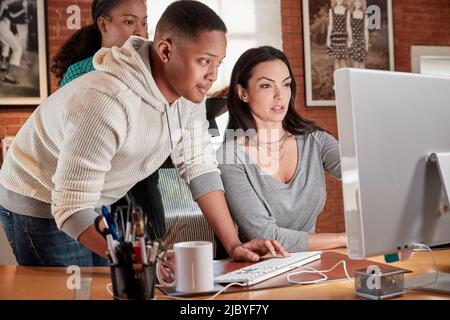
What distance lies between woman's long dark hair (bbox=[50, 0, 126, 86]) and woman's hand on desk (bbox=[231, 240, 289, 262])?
118cm

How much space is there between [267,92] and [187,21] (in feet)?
1.92

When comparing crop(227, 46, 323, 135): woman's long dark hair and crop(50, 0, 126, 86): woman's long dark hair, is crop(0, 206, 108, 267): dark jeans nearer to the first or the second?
crop(227, 46, 323, 135): woman's long dark hair

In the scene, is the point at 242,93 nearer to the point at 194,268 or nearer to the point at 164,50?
the point at 164,50

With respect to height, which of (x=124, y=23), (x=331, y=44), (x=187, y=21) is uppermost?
(x=331, y=44)

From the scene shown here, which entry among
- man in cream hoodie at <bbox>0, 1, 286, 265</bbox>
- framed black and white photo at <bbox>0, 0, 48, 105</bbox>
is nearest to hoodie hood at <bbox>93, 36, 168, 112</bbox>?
man in cream hoodie at <bbox>0, 1, 286, 265</bbox>

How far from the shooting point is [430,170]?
871 millimetres

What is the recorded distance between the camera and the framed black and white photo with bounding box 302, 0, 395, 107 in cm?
363

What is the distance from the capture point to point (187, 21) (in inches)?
51.5

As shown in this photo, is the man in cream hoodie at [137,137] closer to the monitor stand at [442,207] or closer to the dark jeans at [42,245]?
the dark jeans at [42,245]

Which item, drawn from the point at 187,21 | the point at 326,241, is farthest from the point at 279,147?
the point at 187,21

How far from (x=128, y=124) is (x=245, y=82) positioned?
2.47ft

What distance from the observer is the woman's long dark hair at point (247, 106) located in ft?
5.89

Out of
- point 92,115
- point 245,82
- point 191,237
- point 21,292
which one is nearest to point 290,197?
point 191,237

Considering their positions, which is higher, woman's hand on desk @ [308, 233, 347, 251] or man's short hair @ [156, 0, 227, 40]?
→ man's short hair @ [156, 0, 227, 40]
